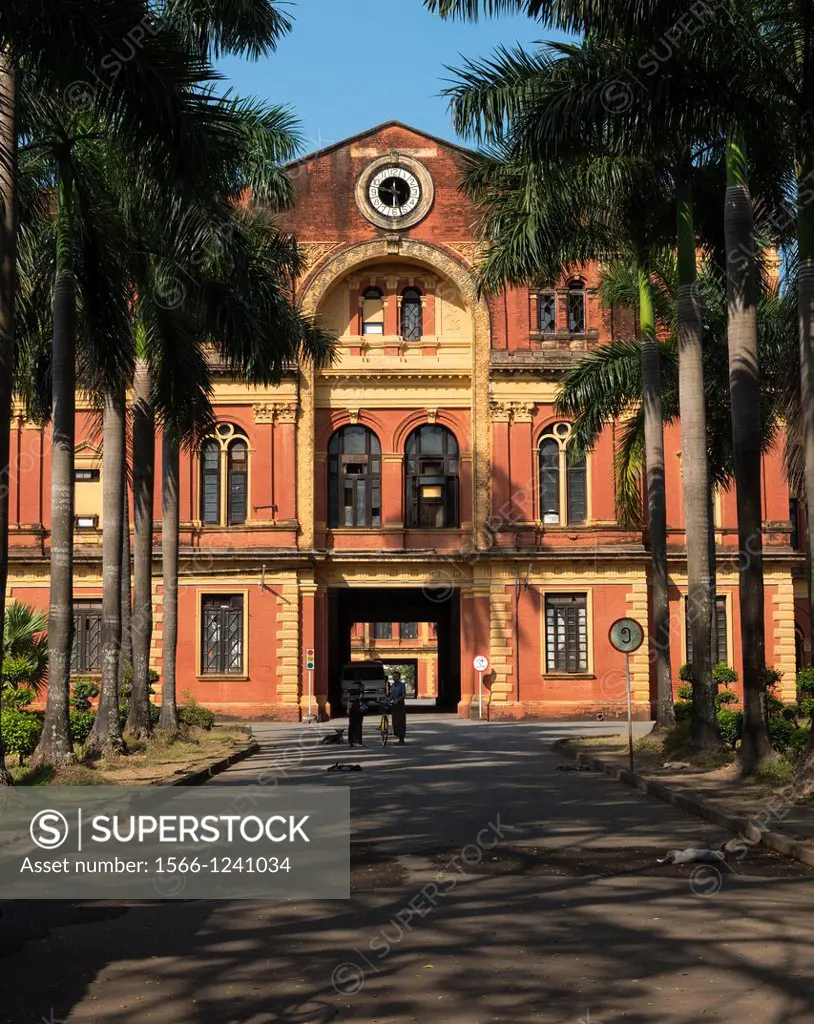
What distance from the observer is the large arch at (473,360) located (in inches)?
1693

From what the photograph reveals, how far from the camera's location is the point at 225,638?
4256 centimetres

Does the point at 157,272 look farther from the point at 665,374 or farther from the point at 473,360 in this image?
the point at 473,360

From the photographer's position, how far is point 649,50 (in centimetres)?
1678

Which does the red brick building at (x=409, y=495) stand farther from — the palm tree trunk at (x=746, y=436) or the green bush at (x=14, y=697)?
the palm tree trunk at (x=746, y=436)

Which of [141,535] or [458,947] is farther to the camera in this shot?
[141,535]

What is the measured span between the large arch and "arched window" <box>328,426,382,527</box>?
106 centimetres

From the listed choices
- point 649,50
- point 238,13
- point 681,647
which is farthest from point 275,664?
point 649,50

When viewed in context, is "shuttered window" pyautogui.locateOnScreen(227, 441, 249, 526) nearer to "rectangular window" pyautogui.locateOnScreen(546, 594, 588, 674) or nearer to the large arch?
the large arch

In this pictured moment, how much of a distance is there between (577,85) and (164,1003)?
1363 centimetres

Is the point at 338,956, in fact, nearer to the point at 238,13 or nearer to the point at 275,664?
the point at 238,13

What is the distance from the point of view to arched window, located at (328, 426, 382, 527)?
4378cm

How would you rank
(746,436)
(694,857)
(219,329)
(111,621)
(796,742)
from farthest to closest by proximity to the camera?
(219,329) < (111,621) < (796,742) < (746,436) < (694,857)

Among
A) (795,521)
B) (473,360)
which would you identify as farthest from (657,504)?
(795,521)

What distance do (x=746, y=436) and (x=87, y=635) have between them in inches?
1153
